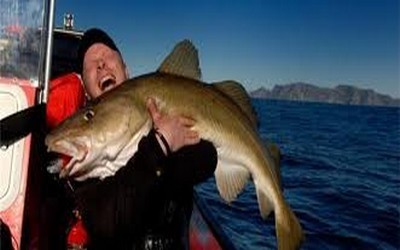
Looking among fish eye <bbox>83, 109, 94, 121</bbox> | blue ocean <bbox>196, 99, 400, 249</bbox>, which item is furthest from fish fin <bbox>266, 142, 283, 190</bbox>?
blue ocean <bbox>196, 99, 400, 249</bbox>

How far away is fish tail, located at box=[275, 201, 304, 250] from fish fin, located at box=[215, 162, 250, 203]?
0.32 metres

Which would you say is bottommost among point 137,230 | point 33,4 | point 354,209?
point 354,209

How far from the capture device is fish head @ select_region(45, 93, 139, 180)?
8.86 ft

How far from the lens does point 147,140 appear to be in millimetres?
2941

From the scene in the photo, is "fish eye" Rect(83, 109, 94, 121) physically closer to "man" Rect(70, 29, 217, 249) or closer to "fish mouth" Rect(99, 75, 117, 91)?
"man" Rect(70, 29, 217, 249)

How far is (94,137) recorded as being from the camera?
9.18 ft

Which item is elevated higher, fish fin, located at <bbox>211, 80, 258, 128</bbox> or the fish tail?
fish fin, located at <bbox>211, 80, 258, 128</bbox>

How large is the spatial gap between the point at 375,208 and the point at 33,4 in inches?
521

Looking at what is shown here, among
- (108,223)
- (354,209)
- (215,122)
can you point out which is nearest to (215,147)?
(215,122)

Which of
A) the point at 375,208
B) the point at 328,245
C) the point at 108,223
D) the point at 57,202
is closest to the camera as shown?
the point at 108,223

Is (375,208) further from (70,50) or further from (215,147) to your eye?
(215,147)

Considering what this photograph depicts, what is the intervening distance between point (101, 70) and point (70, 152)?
49.8 inches

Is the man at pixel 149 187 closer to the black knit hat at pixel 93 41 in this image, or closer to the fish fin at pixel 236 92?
the black knit hat at pixel 93 41

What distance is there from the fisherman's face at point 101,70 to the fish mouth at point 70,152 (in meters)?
1.03
